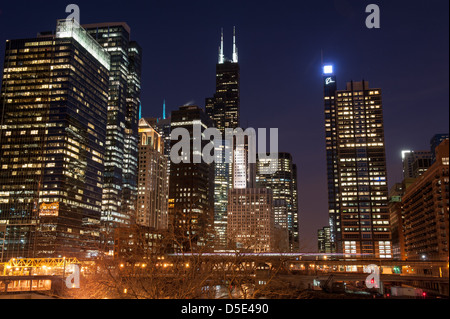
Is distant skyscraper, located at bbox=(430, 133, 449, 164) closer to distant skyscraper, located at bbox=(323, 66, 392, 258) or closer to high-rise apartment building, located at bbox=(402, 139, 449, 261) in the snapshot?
high-rise apartment building, located at bbox=(402, 139, 449, 261)

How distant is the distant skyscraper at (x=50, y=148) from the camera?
5531 inches

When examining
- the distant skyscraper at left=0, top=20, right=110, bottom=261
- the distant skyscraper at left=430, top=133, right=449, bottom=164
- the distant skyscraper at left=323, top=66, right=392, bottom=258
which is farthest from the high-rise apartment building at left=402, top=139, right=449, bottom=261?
the distant skyscraper at left=0, top=20, right=110, bottom=261

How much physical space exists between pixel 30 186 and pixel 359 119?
141963mm

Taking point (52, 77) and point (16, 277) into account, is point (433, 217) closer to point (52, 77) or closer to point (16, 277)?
point (16, 277)

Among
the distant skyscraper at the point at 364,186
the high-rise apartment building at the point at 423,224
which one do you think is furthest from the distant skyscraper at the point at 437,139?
the distant skyscraper at the point at 364,186

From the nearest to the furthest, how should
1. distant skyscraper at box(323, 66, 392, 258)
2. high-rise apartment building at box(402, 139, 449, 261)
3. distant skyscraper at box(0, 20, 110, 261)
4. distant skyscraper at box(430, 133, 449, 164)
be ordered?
1. distant skyscraper at box(430, 133, 449, 164)
2. high-rise apartment building at box(402, 139, 449, 261)
3. distant skyscraper at box(0, 20, 110, 261)
4. distant skyscraper at box(323, 66, 392, 258)

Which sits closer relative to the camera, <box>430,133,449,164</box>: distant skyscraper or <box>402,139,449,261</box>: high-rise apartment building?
<box>430,133,449,164</box>: distant skyscraper

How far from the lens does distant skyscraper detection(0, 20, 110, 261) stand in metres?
140

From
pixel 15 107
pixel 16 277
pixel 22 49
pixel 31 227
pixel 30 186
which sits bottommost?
pixel 16 277

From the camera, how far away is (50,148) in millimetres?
147625

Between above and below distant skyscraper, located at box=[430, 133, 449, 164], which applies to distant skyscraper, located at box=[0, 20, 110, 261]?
above

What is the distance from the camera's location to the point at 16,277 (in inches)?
2584

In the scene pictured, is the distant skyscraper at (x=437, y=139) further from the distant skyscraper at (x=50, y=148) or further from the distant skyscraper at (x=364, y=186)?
the distant skyscraper at (x=364, y=186)

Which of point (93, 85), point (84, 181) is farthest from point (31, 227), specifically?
point (93, 85)
